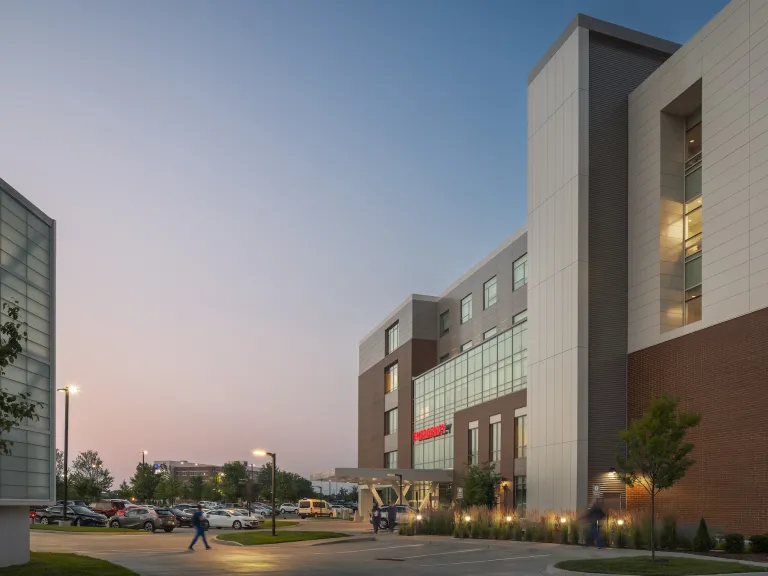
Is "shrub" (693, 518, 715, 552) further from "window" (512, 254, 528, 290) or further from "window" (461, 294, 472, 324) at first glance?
"window" (461, 294, 472, 324)

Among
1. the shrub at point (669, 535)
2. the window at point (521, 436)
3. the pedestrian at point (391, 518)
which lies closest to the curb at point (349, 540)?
the pedestrian at point (391, 518)

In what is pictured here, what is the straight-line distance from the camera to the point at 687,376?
3581 cm

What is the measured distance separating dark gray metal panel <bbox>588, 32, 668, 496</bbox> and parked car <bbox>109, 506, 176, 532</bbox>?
2781 cm

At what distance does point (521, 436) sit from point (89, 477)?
85099 mm

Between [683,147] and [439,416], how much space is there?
3405 centimetres

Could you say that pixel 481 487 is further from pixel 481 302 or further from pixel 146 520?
pixel 146 520

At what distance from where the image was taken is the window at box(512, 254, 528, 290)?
5556 cm

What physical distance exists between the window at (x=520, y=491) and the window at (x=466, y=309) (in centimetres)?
1853

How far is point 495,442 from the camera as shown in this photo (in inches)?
2159

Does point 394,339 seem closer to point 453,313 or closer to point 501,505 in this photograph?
point 453,313

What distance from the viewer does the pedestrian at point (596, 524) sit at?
30094mm

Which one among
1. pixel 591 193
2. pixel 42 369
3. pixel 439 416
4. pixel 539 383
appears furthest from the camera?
pixel 439 416

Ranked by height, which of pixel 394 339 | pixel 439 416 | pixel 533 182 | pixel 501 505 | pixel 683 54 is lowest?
pixel 501 505

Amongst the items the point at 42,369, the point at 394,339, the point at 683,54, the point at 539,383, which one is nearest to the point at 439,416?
the point at 394,339
